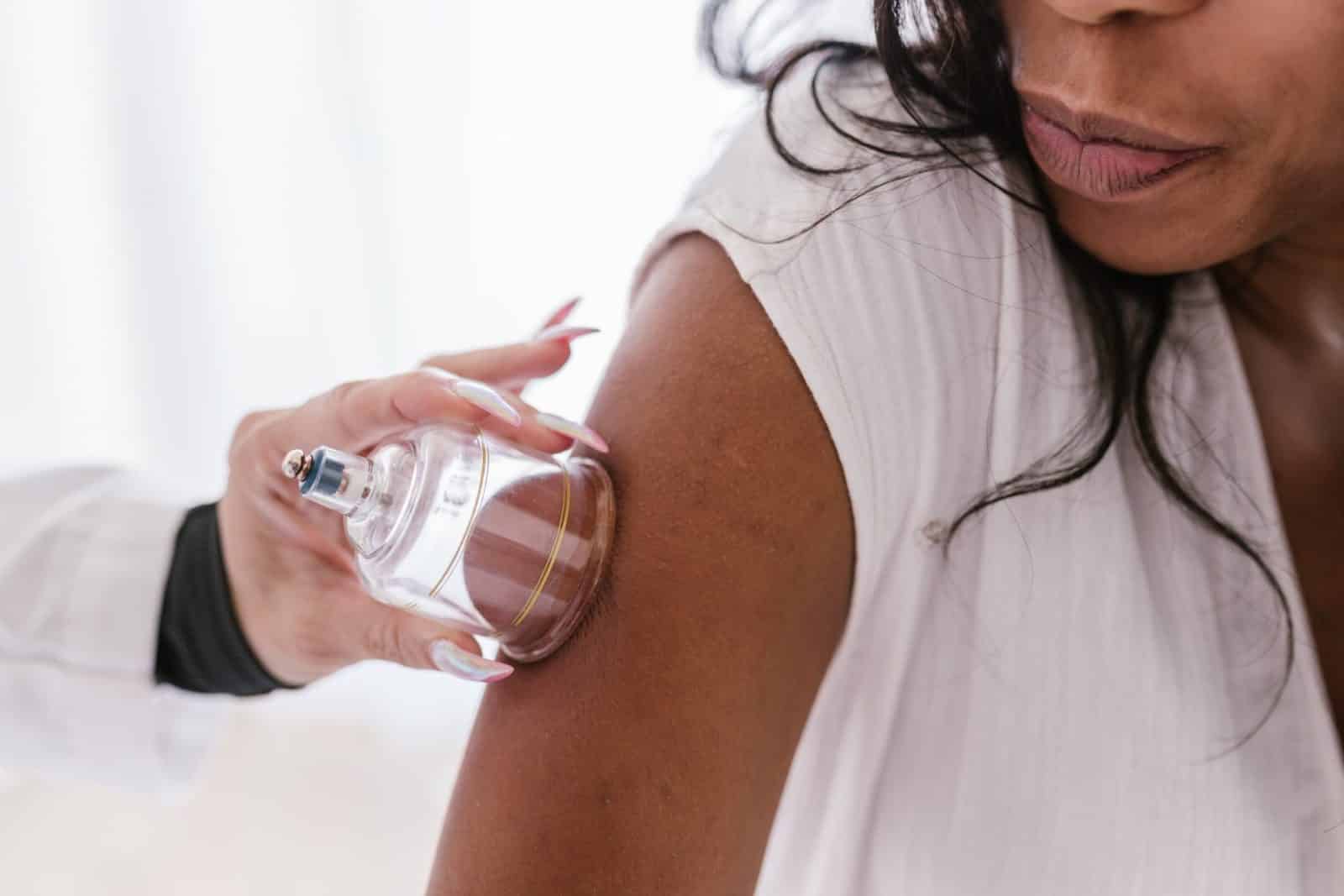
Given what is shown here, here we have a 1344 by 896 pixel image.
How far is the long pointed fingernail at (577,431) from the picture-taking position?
70cm

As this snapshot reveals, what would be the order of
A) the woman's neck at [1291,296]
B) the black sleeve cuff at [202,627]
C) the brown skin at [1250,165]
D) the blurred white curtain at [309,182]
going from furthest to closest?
the blurred white curtain at [309,182] < the black sleeve cuff at [202,627] < the woman's neck at [1291,296] < the brown skin at [1250,165]

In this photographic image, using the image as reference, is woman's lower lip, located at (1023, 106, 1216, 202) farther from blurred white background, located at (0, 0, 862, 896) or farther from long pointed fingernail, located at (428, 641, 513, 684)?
blurred white background, located at (0, 0, 862, 896)

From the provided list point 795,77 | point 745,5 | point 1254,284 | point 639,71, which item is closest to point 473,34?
point 639,71

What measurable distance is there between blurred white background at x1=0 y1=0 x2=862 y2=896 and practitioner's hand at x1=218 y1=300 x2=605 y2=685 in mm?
708

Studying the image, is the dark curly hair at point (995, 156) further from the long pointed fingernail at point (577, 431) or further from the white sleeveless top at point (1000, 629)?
the long pointed fingernail at point (577, 431)

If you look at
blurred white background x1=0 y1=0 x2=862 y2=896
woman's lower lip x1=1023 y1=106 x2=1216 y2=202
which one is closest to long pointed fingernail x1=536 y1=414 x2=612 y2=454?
woman's lower lip x1=1023 y1=106 x2=1216 y2=202

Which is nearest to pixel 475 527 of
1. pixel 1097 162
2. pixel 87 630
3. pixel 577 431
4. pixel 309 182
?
pixel 577 431

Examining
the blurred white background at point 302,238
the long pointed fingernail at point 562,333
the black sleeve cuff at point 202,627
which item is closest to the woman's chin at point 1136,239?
the long pointed fingernail at point 562,333

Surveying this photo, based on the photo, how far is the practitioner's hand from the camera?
2.40 feet

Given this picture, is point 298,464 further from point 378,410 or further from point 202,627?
point 202,627

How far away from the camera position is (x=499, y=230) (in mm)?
1655

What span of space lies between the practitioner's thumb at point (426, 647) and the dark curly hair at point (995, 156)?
0.27m

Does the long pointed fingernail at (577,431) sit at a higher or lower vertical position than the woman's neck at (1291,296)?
lower

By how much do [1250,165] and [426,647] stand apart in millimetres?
517
